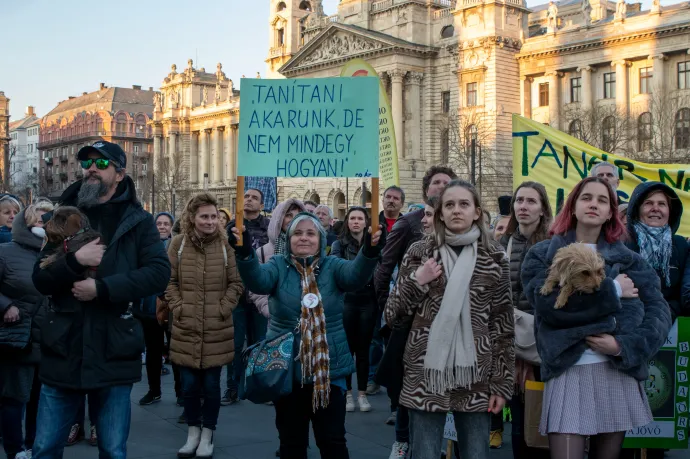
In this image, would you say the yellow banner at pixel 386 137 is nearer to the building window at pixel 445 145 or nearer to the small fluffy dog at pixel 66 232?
the small fluffy dog at pixel 66 232

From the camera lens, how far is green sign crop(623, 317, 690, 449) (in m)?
5.01

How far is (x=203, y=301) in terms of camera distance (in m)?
6.49

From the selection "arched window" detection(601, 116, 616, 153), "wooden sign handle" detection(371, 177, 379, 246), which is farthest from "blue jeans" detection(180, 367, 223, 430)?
"arched window" detection(601, 116, 616, 153)

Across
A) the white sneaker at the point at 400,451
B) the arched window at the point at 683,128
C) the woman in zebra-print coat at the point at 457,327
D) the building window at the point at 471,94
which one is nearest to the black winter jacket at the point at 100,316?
the woman in zebra-print coat at the point at 457,327

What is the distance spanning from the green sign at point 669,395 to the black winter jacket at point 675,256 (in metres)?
0.16

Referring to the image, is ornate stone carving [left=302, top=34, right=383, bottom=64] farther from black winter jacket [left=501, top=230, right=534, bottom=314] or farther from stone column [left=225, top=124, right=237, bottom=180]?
black winter jacket [left=501, top=230, right=534, bottom=314]

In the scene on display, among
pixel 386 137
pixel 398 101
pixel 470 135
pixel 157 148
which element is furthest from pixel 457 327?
pixel 157 148

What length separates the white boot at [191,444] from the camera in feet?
20.1

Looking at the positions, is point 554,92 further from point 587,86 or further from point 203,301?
point 203,301

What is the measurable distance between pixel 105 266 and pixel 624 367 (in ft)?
8.85

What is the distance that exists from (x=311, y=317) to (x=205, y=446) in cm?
199

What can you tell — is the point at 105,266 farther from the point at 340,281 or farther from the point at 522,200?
the point at 522,200

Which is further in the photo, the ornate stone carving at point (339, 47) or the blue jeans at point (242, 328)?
the ornate stone carving at point (339, 47)

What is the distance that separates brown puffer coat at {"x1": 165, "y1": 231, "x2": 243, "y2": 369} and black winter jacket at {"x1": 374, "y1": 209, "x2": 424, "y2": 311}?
46.1 inches
